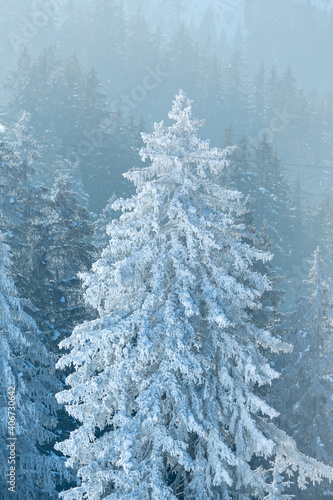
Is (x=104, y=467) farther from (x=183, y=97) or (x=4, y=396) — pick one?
(x=183, y=97)

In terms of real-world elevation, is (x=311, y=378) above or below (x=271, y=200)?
below

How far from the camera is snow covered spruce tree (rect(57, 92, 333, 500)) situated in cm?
891

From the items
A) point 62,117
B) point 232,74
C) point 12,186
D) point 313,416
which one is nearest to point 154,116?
point 232,74

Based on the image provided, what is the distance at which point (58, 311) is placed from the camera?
18797 millimetres

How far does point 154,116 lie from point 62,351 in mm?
55247

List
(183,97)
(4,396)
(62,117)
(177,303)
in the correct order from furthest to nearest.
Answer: (62,117) < (4,396) < (183,97) < (177,303)

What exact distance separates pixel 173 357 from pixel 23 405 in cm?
582

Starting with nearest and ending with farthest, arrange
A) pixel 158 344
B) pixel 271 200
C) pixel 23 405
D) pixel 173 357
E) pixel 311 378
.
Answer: pixel 173 357, pixel 158 344, pixel 23 405, pixel 311 378, pixel 271 200

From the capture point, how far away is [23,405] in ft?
42.9

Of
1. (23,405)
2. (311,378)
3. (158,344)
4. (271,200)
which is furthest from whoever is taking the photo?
(271,200)

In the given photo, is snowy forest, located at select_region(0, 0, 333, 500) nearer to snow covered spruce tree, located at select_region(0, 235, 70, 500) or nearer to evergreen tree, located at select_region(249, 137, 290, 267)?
snow covered spruce tree, located at select_region(0, 235, 70, 500)

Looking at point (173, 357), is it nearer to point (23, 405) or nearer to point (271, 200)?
point (23, 405)

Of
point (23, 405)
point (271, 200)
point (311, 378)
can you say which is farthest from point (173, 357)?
point (271, 200)

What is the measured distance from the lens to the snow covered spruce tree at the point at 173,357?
891 centimetres
